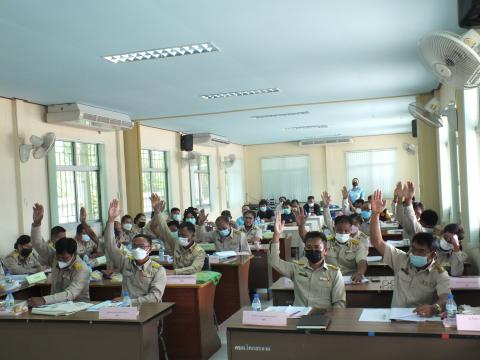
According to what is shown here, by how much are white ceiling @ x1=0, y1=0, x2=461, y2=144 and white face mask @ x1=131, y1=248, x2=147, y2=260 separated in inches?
73.1

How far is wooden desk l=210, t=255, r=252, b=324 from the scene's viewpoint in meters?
5.55

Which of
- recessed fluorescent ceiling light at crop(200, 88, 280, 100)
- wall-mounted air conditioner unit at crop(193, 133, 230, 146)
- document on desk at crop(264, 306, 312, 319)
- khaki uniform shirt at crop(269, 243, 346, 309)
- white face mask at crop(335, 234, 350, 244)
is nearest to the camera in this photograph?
document on desk at crop(264, 306, 312, 319)

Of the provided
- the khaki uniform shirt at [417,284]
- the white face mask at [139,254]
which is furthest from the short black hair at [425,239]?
the white face mask at [139,254]

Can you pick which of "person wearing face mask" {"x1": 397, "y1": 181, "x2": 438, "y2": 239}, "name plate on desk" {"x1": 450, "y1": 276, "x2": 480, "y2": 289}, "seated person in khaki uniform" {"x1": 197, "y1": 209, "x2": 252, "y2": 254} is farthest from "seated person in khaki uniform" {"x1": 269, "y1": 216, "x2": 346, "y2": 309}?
"seated person in khaki uniform" {"x1": 197, "y1": 209, "x2": 252, "y2": 254}

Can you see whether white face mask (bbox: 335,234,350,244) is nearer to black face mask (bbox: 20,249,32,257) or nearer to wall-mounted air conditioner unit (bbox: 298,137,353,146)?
black face mask (bbox: 20,249,32,257)

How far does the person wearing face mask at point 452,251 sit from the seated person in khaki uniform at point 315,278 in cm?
124

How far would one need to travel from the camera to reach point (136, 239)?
4.09 metres

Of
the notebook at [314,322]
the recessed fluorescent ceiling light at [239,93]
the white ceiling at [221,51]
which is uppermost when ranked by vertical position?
the recessed fluorescent ceiling light at [239,93]

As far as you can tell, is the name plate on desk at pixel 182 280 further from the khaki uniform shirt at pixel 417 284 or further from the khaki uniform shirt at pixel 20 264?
the khaki uniform shirt at pixel 20 264

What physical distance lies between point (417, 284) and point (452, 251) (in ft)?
3.89

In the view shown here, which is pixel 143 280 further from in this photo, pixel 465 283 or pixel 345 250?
pixel 465 283

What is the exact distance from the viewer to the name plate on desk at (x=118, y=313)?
3252mm

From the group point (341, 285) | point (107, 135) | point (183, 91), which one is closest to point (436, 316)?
point (341, 285)

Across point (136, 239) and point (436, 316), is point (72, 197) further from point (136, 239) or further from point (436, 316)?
point (436, 316)
